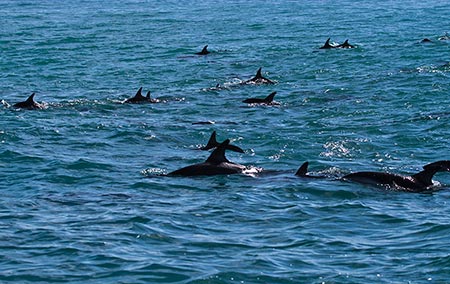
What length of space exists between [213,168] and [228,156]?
2.90 metres

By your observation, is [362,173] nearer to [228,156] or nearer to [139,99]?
[228,156]

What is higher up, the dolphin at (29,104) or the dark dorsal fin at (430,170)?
the dark dorsal fin at (430,170)

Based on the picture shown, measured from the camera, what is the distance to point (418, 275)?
13.0 m

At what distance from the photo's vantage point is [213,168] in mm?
19375

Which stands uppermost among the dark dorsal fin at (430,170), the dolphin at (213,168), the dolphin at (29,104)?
the dark dorsal fin at (430,170)

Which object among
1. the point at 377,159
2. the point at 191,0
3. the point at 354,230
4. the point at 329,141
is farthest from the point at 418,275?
the point at 191,0

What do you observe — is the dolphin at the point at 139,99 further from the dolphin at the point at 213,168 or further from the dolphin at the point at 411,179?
the dolphin at the point at 411,179

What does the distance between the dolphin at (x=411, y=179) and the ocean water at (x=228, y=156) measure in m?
0.31

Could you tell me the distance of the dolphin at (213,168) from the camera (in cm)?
1931

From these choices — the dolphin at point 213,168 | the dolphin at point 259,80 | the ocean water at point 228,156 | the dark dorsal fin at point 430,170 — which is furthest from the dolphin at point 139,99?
the dark dorsal fin at point 430,170

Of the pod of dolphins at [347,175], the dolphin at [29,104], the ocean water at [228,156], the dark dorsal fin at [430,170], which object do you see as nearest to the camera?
the ocean water at [228,156]

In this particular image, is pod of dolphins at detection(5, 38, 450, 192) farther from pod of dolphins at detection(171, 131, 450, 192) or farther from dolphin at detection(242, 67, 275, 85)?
dolphin at detection(242, 67, 275, 85)

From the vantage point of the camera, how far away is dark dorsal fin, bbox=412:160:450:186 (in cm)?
1792

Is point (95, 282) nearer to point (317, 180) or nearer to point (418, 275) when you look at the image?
point (418, 275)
